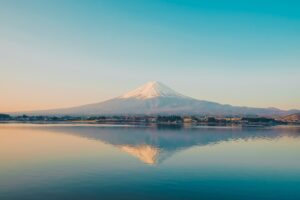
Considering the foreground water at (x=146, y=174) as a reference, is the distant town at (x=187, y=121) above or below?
above

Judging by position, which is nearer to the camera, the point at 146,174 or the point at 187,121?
the point at 146,174

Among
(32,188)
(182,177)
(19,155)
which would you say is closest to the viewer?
(32,188)

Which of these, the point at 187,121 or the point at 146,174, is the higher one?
the point at 187,121

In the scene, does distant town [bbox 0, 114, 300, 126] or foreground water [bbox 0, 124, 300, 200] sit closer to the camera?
foreground water [bbox 0, 124, 300, 200]

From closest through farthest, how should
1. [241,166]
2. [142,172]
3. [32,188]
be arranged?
[32,188] < [142,172] < [241,166]

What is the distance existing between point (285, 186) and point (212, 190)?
492 cm

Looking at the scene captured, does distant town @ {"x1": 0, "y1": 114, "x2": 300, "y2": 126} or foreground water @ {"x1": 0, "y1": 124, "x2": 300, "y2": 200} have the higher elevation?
distant town @ {"x1": 0, "y1": 114, "x2": 300, "y2": 126}

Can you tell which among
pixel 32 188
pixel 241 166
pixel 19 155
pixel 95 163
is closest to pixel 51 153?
pixel 19 155

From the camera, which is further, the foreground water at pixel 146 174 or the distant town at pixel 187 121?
the distant town at pixel 187 121

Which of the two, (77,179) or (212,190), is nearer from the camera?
(212,190)

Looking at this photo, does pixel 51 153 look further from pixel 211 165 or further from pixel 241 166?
pixel 241 166

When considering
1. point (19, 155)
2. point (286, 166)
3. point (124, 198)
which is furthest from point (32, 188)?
point (286, 166)

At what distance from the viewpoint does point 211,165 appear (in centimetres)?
2930

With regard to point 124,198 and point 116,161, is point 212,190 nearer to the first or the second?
point 124,198
